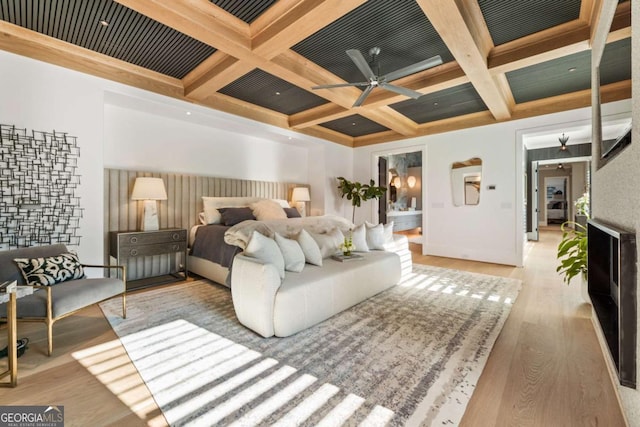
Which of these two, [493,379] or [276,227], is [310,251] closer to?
[276,227]

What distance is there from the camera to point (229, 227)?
4.13 m

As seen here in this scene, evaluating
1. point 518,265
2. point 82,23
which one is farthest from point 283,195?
point 518,265

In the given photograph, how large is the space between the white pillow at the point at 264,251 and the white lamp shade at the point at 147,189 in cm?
219

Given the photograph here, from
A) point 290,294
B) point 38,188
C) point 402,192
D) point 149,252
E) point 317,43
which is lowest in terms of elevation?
point 290,294

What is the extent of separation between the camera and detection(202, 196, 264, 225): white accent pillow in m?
4.50

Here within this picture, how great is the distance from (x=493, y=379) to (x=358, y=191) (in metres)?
5.39

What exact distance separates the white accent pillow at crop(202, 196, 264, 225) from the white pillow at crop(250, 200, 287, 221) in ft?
0.78

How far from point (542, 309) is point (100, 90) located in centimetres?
577

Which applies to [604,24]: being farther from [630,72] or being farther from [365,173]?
[365,173]

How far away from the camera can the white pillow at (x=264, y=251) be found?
250cm

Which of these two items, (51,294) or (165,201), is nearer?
(51,294)

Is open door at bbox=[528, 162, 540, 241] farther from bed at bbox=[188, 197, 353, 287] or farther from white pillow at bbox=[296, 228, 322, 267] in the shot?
white pillow at bbox=[296, 228, 322, 267]

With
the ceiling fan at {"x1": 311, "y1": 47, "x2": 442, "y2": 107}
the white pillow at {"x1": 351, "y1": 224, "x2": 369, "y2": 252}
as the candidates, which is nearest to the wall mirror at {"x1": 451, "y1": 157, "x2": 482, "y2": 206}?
the ceiling fan at {"x1": 311, "y1": 47, "x2": 442, "y2": 107}

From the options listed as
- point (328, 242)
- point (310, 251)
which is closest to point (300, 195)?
point (328, 242)
